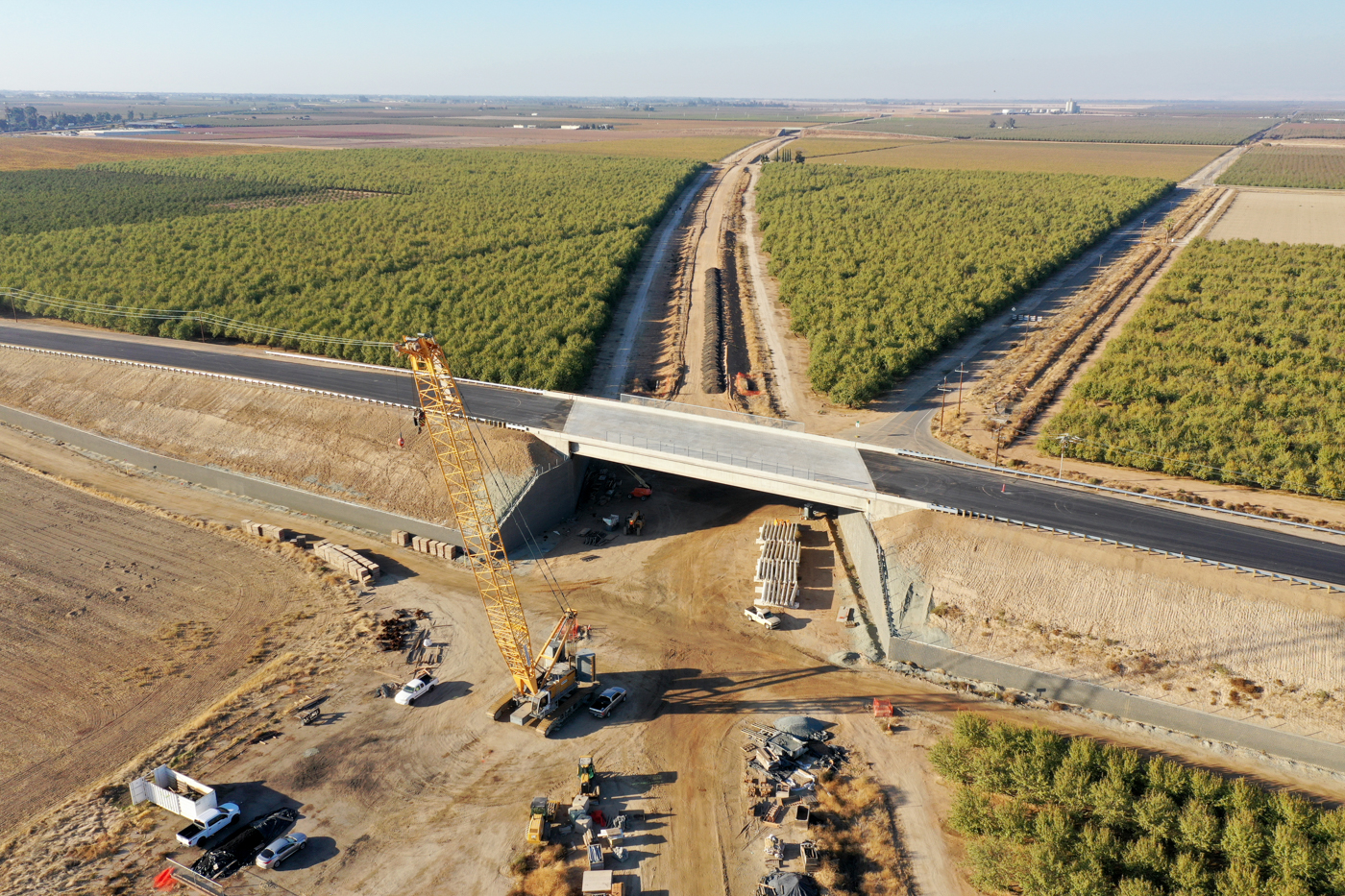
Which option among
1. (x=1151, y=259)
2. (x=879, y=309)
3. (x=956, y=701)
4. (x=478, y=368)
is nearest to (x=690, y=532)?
(x=956, y=701)

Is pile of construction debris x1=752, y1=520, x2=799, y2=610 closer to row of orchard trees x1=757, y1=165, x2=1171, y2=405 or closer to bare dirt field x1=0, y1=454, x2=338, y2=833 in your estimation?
row of orchard trees x1=757, y1=165, x2=1171, y2=405

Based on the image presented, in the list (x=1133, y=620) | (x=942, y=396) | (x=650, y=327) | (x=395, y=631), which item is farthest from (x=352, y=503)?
(x=1133, y=620)

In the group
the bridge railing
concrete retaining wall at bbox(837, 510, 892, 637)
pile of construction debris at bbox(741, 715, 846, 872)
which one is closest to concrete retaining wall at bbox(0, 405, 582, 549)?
the bridge railing

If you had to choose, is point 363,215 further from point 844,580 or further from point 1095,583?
point 1095,583

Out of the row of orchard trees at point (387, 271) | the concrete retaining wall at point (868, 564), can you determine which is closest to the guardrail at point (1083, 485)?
the concrete retaining wall at point (868, 564)

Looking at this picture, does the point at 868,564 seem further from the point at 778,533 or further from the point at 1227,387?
the point at 1227,387

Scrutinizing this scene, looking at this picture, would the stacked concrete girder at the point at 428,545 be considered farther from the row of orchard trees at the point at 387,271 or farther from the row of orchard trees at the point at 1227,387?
the row of orchard trees at the point at 1227,387
